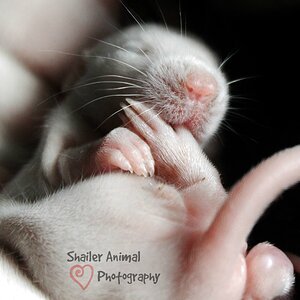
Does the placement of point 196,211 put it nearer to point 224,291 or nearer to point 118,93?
point 224,291

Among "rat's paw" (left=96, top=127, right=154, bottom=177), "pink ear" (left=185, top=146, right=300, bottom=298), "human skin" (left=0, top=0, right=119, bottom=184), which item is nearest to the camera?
"pink ear" (left=185, top=146, right=300, bottom=298)

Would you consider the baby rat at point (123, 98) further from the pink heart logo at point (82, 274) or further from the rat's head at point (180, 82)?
the pink heart logo at point (82, 274)

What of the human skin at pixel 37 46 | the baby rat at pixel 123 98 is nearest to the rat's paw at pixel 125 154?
the baby rat at pixel 123 98

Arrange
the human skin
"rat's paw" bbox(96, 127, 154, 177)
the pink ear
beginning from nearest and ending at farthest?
the pink ear, "rat's paw" bbox(96, 127, 154, 177), the human skin

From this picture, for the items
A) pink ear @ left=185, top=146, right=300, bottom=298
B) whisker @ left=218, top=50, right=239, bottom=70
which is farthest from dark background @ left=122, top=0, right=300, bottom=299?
pink ear @ left=185, top=146, right=300, bottom=298

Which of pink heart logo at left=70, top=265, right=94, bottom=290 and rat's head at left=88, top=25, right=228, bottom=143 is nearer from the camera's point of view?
pink heart logo at left=70, top=265, right=94, bottom=290

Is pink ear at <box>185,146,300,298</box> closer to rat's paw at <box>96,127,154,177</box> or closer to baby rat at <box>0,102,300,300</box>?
baby rat at <box>0,102,300,300</box>

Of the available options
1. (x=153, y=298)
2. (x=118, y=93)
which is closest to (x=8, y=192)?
(x=118, y=93)

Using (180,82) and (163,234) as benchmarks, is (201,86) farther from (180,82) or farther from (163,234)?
(163,234)
